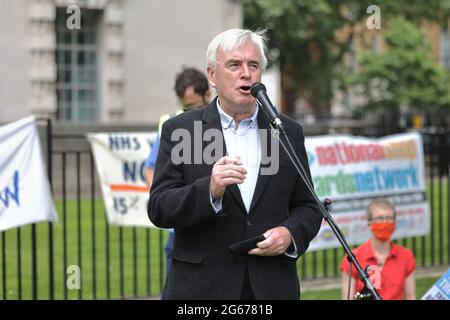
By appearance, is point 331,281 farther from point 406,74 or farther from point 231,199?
point 406,74

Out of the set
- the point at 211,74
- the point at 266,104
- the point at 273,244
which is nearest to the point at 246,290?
the point at 273,244

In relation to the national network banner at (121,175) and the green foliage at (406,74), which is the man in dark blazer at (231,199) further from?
the green foliage at (406,74)

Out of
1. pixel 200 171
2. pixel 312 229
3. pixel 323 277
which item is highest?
pixel 200 171

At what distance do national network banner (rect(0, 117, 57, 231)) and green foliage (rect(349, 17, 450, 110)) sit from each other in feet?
78.5

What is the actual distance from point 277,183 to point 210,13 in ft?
52.5

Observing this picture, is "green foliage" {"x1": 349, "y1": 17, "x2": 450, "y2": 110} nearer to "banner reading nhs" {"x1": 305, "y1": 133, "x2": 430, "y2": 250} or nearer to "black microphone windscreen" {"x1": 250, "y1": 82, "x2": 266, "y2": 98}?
"banner reading nhs" {"x1": 305, "y1": 133, "x2": 430, "y2": 250}

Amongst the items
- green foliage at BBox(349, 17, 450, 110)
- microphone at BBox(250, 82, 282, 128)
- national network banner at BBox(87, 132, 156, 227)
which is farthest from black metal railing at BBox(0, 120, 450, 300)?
green foliage at BBox(349, 17, 450, 110)

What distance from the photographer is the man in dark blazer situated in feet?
12.7

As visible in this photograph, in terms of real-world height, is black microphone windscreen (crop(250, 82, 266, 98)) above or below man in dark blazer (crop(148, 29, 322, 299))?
above

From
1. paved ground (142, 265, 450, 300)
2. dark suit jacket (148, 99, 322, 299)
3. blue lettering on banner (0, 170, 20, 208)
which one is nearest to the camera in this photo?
dark suit jacket (148, 99, 322, 299)

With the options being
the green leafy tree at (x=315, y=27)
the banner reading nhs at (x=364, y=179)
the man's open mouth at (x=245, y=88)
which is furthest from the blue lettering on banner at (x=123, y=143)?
the green leafy tree at (x=315, y=27)
